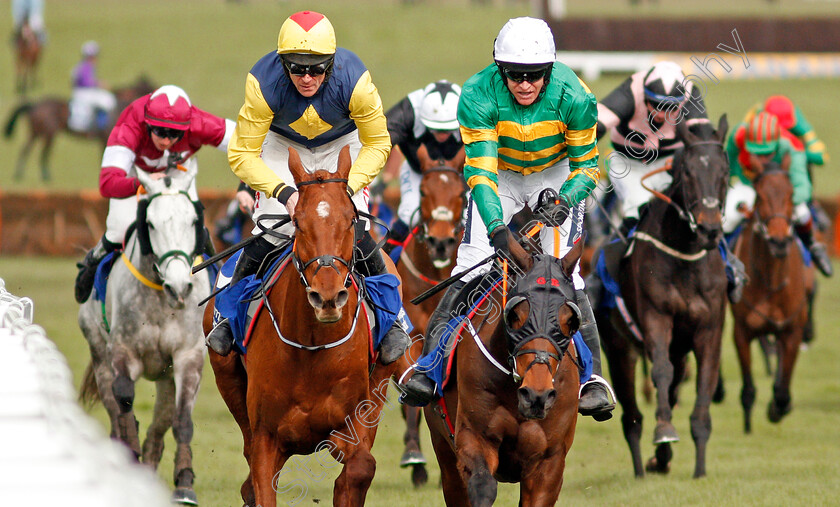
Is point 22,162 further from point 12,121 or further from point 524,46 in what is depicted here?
point 524,46

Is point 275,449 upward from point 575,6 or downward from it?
downward

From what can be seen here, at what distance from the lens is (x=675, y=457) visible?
30.2 ft

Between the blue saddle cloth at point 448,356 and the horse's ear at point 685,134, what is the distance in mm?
2813

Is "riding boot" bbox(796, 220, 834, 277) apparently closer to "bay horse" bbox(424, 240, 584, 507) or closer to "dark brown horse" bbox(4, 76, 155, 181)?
"bay horse" bbox(424, 240, 584, 507)

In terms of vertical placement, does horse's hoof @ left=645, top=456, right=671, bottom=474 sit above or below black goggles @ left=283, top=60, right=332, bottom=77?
below

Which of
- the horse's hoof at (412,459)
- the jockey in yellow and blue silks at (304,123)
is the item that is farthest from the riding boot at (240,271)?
the horse's hoof at (412,459)

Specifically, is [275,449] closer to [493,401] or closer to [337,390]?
[337,390]

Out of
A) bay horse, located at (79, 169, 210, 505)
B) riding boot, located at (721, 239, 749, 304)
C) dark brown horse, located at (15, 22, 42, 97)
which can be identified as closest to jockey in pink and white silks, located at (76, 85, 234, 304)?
bay horse, located at (79, 169, 210, 505)

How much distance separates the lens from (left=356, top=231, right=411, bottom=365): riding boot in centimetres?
618

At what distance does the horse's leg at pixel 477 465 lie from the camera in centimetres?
531

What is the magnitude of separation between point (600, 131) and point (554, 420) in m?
3.85

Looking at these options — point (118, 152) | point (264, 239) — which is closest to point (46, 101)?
point (118, 152)

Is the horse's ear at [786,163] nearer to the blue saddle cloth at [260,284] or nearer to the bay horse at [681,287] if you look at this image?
the bay horse at [681,287]

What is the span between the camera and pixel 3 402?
3518 millimetres
